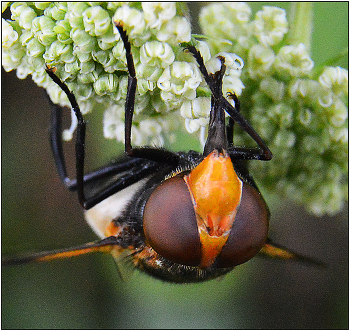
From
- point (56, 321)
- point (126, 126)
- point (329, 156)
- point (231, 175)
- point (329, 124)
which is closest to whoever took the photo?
point (231, 175)

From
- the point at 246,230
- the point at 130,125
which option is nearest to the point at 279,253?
the point at 246,230

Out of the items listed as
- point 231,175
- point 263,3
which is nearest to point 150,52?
point 231,175

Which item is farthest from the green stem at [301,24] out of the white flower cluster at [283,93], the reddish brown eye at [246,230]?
the reddish brown eye at [246,230]

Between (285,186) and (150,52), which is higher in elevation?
(150,52)

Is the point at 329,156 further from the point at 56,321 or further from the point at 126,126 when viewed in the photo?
the point at 56,321

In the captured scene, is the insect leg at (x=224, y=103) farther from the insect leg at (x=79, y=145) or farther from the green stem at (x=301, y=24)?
the green stem at (x=301, y=24)
